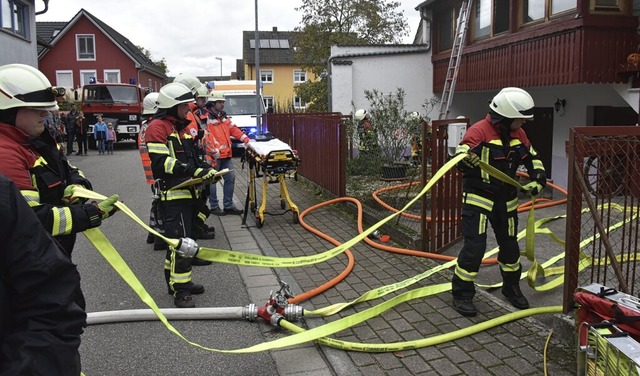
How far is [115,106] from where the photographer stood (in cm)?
2412

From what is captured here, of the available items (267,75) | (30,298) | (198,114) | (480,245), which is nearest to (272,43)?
(267,75)

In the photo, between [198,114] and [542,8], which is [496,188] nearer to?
[198,114]

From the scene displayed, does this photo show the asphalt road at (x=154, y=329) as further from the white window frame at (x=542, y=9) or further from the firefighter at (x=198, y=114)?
the white window frame at (x=542, y=9)

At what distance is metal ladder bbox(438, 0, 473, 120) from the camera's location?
13.8 metres

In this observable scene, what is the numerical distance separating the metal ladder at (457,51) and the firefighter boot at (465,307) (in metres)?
9.34

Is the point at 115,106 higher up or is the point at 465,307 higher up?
the point at 115,106

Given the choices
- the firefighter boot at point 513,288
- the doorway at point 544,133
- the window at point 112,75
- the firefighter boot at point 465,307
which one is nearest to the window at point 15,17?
the doorway at point 544,133

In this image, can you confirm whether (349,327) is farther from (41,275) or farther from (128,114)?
(128,114)

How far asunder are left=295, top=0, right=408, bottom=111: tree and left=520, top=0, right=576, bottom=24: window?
1406 cm

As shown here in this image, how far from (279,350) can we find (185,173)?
1.91 meters

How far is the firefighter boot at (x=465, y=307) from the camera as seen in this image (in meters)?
4.57

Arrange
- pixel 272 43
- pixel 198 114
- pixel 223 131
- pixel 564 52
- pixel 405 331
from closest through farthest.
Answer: pixel 405 331 < pixel 198 114 < pixel 223 131 < pixel 564 52 < pixel 272 43

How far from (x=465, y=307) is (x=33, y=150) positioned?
3412 mm

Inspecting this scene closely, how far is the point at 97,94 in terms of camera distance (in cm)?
2434
